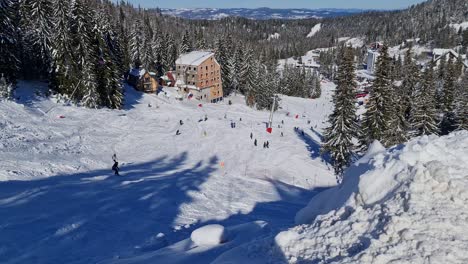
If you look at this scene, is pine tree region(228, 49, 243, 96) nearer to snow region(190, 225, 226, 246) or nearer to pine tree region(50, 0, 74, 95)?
pine tree region(50, 0, 74, 95)

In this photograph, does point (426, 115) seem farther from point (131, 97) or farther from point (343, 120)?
point (131, 97)

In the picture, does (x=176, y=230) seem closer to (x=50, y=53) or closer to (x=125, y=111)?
(x=125, y=111)

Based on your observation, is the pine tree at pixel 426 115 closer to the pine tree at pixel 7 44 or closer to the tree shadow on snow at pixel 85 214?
the tree shadow on snow at pixel 85 214

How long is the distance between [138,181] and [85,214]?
271 inches

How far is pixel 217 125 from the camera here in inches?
1686

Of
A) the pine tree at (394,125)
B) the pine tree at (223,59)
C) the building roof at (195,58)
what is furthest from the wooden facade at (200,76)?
the pine tree at (394,125)

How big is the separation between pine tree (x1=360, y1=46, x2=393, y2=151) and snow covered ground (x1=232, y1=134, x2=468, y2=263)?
73.7 ft

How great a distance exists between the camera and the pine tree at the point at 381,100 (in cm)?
3064

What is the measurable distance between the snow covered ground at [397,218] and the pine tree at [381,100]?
22.5m

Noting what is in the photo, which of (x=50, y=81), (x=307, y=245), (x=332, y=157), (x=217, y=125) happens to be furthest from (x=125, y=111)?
(x=307, y=245)

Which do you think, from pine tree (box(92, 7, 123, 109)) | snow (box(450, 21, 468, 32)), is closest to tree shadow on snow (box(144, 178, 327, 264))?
pine tree (box(92, 7, 123, 109))

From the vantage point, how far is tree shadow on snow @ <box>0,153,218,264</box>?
1154 centimetres

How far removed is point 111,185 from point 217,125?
2319 cm

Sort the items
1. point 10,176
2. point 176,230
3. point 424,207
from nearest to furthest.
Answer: point 424,207
point 176,230
point 10,176
